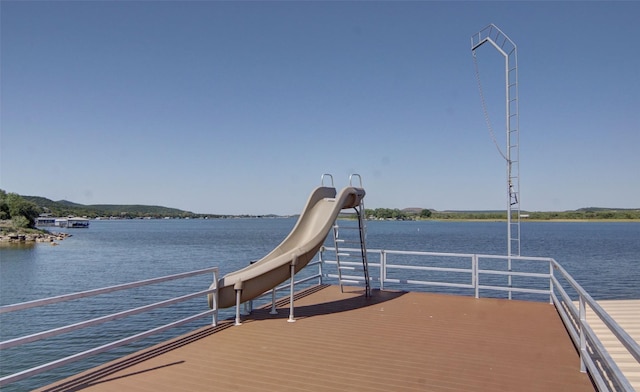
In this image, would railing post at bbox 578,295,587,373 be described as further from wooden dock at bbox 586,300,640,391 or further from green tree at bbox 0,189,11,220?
green tree at bbox 0,189,11,220

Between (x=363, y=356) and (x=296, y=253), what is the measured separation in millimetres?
2559

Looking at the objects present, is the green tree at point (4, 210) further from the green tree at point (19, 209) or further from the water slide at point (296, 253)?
the water slide at point (296, 253)

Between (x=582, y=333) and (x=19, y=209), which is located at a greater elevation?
(x=19, y=209)

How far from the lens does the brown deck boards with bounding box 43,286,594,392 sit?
15.6ft

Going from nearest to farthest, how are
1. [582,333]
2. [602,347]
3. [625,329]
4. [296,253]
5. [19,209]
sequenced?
[602,347] → [582,333] → [625,329] → [296,253] → [19,209]

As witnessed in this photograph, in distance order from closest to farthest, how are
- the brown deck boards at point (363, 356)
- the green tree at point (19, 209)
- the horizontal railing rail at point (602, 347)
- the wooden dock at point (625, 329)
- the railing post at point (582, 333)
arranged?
the horizontal railing rail at point (602, 347) < the brown deck boards at point (363, 356) < the railing post at point (582, 333) < the wooden dock at point (625, 329) < the green tree at point (19, 209)

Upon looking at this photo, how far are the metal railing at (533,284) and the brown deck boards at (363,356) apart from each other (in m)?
0.29

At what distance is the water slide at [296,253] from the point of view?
24.1 ft

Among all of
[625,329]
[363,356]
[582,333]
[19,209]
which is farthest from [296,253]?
[19,209]

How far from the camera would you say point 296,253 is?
7.90 metres

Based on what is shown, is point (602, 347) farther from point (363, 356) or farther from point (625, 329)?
point (625, 329)

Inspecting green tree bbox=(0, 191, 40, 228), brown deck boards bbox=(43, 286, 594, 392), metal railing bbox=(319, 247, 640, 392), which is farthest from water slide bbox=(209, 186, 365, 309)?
green tree bbox=(0, 191, 40, 228)

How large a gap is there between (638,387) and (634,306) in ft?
17.4

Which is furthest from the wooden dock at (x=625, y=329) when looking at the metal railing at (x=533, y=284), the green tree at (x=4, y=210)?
the green tree at (x=4, y=210)
